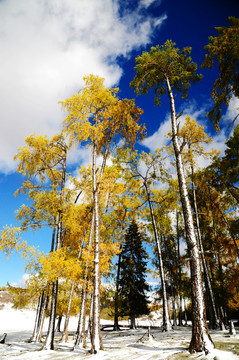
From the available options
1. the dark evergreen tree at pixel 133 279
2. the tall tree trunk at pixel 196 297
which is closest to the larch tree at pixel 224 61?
the tall tree trunk at pixel 196 297

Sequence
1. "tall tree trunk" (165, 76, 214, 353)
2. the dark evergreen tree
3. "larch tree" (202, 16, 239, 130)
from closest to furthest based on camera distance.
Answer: "tall tree trunk" (165, 76, 214, 353)
"larch tree" (202, 16, 239, 130)
the dark evergreen tree

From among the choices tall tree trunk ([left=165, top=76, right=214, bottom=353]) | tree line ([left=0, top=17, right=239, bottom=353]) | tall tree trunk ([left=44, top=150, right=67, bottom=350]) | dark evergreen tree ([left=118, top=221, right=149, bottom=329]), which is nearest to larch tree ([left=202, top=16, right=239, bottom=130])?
tree line ([left=0, top=17, right=239, bottom=353])

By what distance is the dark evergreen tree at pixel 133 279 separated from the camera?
16.3 metres

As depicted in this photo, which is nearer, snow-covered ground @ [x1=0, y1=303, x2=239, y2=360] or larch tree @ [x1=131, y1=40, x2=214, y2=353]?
snow-covered ground @ [x1=0, y1=303, x2=239, y2=360]

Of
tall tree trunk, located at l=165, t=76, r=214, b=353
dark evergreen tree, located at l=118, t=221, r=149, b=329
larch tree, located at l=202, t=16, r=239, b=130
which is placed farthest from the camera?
dark evergreen tree, located at l=118, t=221, r=149, b=329

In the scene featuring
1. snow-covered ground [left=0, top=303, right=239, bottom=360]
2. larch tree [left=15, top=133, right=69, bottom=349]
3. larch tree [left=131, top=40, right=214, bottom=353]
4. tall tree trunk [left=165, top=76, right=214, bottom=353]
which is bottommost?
snow-covered ground [left=0, top=303, right=239, bottom=360]

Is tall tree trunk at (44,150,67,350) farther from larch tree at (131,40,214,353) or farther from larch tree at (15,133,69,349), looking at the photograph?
larch tree at (131,40,214,353)

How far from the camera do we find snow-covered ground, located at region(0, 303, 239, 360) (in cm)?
454

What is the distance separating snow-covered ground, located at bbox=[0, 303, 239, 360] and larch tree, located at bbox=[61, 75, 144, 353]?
182 centimetres

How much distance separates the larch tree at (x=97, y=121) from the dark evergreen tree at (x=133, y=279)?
39.3ft

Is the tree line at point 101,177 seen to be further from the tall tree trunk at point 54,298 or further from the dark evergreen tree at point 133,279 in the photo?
the dark evergreen tree at point 133,279

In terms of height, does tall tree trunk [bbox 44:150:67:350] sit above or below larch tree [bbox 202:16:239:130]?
below

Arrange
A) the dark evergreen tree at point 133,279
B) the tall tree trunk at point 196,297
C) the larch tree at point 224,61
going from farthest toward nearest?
the dark evergreen tree at point 133,279
the larch tree at point 224,61
the tall tree trunk at point 196,297

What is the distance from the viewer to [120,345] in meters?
7.10
